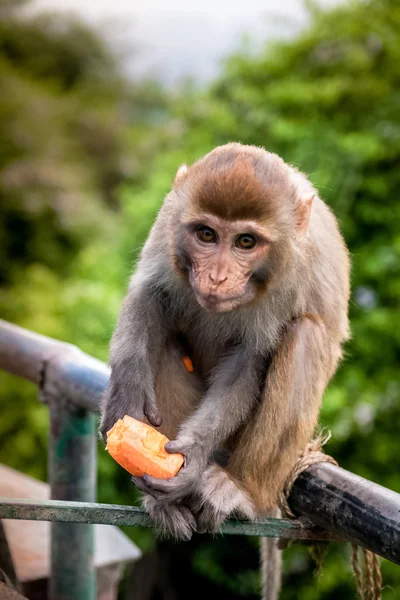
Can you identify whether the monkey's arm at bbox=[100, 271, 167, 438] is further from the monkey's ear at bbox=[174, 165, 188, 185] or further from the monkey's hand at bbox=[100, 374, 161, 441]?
the monkey's ear at bbox=[174, 165, 188, 185]

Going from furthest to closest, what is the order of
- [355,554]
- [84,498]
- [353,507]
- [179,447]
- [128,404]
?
[84,498] < [128,404] < [179,447] < [355,554] < [353,507]

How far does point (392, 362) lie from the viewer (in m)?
6.60

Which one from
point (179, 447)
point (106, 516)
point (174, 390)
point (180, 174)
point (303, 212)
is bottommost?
point (106, 516)

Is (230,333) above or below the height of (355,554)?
above

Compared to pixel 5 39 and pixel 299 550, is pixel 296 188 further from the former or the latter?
pixel 5 39

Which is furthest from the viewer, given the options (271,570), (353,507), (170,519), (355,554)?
(271,570)

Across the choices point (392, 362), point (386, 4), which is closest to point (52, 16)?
point (386, 4)

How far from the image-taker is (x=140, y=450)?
2193 mm

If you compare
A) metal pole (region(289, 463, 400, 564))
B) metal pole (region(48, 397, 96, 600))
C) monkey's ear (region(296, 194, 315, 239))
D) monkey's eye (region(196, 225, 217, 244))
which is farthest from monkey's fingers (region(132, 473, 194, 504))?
monkey's ear (region(296, 194, 315, 239))

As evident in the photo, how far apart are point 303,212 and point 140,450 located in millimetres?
899

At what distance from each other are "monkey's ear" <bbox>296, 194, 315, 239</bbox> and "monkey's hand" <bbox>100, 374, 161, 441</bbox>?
706 mm

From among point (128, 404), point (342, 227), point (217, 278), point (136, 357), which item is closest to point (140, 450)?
point (128, 404)

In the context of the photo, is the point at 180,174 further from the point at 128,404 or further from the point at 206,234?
the point at 128,404

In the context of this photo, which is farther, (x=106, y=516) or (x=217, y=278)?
(x=217, y=278)
